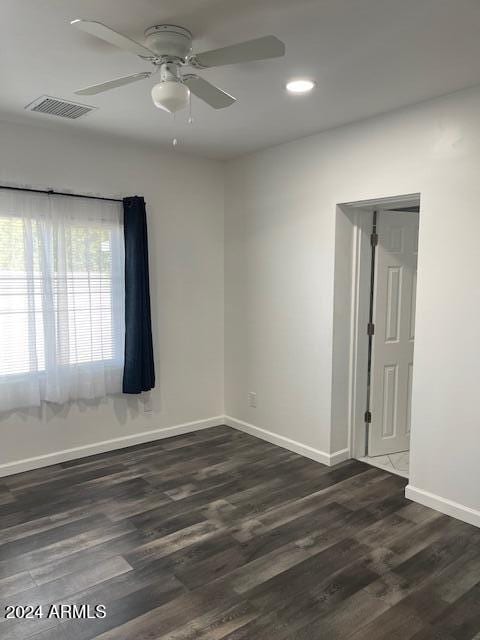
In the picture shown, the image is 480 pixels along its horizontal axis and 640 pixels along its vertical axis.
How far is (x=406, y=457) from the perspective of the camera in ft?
13.3

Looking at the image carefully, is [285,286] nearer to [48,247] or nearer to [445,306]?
[445,306]

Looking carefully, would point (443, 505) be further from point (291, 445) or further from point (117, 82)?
point (117, 82)

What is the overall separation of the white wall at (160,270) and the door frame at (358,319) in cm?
144

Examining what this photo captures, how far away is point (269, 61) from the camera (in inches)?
94.8

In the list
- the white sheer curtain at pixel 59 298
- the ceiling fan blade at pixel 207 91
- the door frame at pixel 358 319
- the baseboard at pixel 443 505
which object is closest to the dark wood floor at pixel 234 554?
the baseboard at pixel 443 505

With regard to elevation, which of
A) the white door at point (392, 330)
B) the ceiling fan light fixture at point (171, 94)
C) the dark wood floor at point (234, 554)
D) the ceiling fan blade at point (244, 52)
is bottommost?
the dark wood floor at point (234, 554)

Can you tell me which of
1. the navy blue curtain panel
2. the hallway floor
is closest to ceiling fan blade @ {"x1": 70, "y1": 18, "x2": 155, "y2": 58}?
the navy blue curtain panel

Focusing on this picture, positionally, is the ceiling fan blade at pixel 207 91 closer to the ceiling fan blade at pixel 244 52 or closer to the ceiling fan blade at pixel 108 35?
the ceiling fan blade at pixel 244 52

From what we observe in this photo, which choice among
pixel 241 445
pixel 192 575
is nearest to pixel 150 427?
pixel 241 445

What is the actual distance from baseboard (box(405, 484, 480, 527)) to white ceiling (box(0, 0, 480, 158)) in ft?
8.32

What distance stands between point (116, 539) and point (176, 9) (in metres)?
2.71

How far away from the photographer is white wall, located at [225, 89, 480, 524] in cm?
292

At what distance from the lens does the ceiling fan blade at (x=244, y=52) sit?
1790mm

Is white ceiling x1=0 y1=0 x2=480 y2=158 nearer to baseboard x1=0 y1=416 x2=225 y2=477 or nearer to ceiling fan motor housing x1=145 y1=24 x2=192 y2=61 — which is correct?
ceiling fan motor housing x1=145 y1=24 x2=192 y2=61
